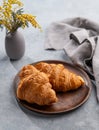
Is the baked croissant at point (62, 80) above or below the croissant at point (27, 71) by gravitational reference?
below

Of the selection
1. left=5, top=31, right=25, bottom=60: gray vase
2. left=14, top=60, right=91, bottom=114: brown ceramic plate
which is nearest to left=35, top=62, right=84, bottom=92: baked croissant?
left=14, top=60, right=91, bottom=114: brown ceramic plate

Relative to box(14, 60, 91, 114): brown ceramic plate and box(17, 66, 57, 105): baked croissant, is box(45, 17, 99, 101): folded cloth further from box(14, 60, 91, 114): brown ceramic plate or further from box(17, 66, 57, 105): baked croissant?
box(17, 66, 57, 105): baked croissant

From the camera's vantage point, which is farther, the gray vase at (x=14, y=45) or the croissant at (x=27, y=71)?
the gray vase at (x=14, y=45)

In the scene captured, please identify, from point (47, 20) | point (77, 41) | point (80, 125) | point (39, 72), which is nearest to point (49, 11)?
point (47, 20)

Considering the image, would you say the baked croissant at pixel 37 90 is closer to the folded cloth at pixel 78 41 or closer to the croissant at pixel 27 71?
the croissant at pixel 27 71

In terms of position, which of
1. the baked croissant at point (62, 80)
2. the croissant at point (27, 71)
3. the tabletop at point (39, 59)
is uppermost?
the croissant at point (27, 71)

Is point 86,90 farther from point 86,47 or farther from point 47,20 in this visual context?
point 47,20

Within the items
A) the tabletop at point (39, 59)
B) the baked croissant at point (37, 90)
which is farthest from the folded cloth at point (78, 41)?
the baked croissant at point (37, 90)
